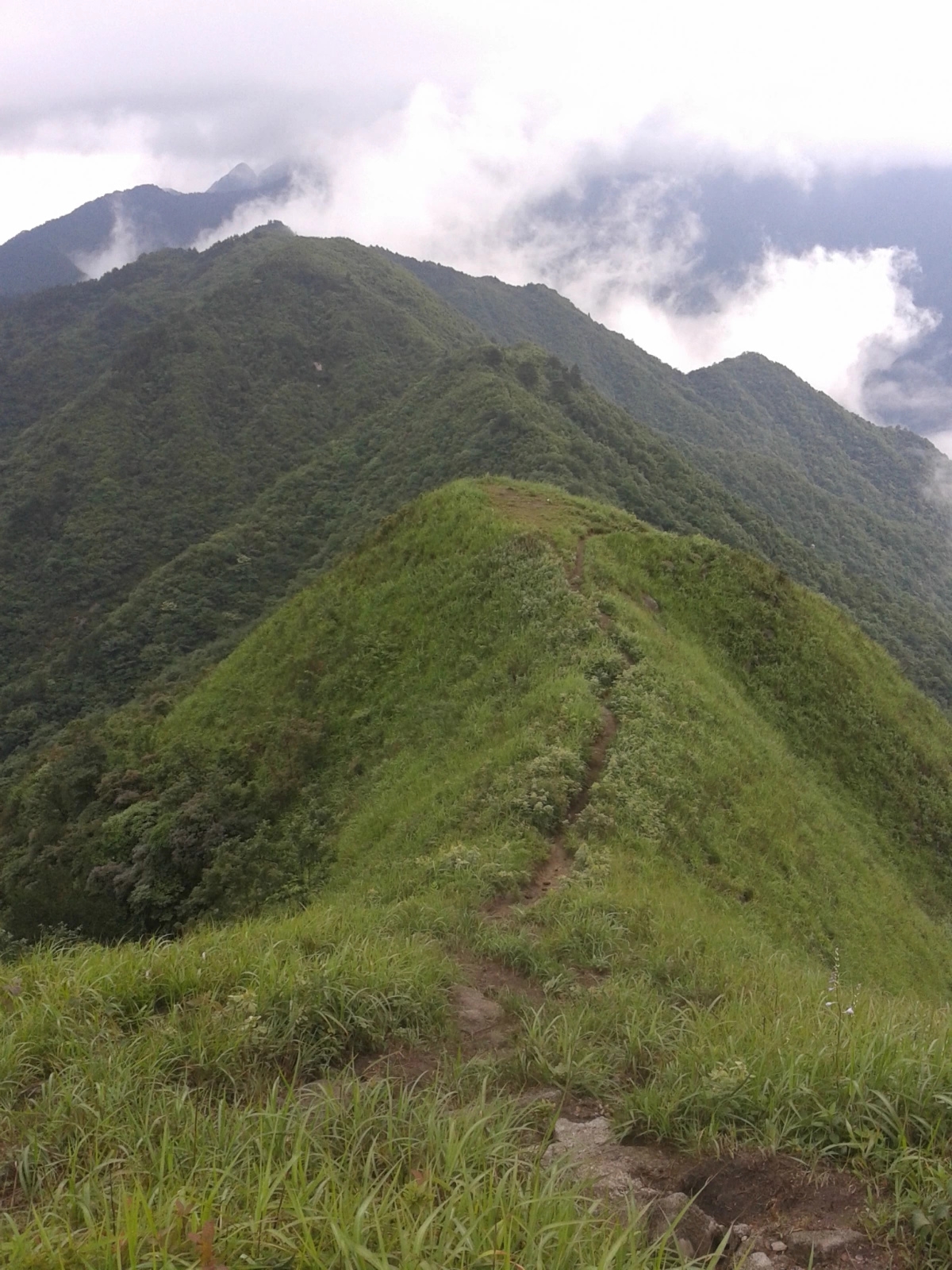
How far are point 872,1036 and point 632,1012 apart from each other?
1.56 meters

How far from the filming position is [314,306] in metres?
107

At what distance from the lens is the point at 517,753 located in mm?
11930

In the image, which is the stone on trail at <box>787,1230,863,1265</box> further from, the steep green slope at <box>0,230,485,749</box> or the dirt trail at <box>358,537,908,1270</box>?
the steep green slope at <box>0,230,485,749</box>

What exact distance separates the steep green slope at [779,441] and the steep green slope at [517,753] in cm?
6932

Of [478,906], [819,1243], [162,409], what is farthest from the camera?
[162,409]

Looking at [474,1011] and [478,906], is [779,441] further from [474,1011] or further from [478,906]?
[474,1011]

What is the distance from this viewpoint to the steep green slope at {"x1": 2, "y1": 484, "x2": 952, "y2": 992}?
37.3 ft

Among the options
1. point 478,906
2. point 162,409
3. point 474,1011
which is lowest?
point 478,906

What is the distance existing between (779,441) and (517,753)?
528 ft

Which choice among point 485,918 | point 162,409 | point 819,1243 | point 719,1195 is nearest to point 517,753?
point 485,918

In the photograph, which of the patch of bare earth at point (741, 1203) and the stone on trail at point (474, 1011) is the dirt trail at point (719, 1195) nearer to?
the patch of bare earth at point (741, 1203)

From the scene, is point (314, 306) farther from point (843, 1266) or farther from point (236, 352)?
point (843, 1266)

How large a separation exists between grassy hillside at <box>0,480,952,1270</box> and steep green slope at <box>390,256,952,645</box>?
71911mm

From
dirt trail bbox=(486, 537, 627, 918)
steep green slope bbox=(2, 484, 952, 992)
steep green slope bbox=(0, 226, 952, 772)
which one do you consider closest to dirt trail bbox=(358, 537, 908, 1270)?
dirt trail bbox=(486, 537, 627, 918)
